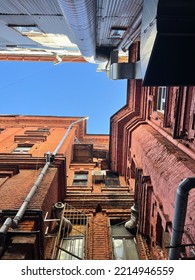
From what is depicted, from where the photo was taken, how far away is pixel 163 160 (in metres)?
7.40

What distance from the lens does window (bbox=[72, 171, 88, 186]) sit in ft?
49.2

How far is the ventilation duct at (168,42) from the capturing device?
368 cm

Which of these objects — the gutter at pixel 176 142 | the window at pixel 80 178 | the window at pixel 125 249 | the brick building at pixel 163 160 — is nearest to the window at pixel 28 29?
the brick building at pixel 163 160

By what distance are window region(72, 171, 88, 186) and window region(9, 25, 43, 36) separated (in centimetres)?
878

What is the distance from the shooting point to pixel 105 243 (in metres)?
8.76

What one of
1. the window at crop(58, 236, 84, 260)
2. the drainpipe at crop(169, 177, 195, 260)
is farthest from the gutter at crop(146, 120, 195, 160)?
the window at crop(58, 236, 84, 260)

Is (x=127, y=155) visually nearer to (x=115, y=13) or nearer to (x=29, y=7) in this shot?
(x=115, y=13)

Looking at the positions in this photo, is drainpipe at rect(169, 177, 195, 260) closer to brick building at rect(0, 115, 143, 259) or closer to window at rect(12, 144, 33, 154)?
brick building at rect(0, 115, 143, 259)

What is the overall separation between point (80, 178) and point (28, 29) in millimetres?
9368

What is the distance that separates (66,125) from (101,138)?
13.7ft

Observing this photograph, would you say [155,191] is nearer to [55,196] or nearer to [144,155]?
[144,155]

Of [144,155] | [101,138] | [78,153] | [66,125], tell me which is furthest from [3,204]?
[101,138]

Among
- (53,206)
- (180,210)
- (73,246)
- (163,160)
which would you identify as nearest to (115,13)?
(163,160)

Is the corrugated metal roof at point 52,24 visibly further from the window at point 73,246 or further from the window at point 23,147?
the window at point 73,246
